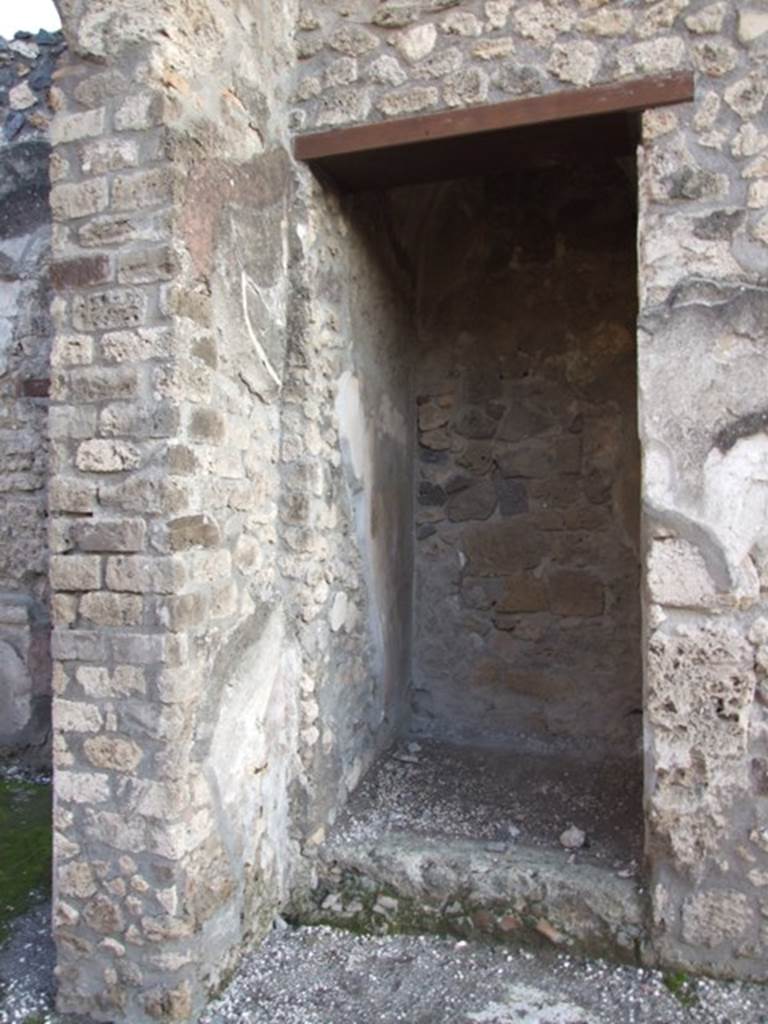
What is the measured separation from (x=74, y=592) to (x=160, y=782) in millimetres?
522

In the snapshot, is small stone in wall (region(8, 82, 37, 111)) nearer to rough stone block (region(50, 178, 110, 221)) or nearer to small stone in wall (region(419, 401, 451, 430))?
rough stone block (region(50, 178, 110, 221))

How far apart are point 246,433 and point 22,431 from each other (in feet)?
6.04

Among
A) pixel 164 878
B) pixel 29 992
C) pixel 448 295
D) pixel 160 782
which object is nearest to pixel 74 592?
pixel 160 782

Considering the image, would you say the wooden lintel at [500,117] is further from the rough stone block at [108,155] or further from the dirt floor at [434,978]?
the dirt floor at [434,978]

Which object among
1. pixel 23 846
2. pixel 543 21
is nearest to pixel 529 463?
A: pixel 543 21

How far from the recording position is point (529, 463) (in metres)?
3.82

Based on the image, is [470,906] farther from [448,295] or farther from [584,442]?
[448,295]

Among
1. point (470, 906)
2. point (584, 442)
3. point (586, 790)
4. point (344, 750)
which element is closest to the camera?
point (470, 906)

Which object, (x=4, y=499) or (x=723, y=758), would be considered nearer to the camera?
(x=723, y=758)

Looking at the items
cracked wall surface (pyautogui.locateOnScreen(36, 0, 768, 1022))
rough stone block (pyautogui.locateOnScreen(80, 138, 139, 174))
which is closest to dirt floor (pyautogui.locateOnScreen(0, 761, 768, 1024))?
cracked wall surface (pyautogui.locateOnScreen(36, 0, 768, 1022))

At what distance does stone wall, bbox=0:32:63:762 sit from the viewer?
3895mm

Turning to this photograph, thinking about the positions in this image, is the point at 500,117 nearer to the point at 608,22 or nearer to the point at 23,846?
the point at 608,22

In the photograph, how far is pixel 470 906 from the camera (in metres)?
2.67

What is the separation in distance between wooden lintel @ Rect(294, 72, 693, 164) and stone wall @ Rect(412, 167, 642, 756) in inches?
43.2
